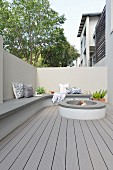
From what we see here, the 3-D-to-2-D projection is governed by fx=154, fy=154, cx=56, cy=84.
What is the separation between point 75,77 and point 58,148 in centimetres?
616

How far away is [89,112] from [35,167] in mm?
2270

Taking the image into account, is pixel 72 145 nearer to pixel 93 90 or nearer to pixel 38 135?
pixel 38 135

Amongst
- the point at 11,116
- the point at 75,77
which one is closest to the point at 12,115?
the point at 11,116

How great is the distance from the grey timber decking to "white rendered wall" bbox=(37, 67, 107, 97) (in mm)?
4943

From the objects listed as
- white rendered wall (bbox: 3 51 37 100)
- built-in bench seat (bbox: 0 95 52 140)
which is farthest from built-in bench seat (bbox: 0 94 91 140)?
white rendered wall (bbox: 3 51 37 100)

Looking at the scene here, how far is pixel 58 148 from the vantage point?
2021 millimetres

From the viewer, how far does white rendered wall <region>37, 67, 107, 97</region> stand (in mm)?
7773

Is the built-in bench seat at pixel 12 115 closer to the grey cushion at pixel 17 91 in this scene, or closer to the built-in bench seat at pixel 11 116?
the built-in bench seat at pixel 11 116

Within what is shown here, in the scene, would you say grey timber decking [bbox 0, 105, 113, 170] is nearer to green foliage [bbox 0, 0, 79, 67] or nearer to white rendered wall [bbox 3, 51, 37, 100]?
white rendered wall [bbox 3, 51, 37, 100]

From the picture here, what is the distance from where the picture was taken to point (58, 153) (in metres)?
1.88

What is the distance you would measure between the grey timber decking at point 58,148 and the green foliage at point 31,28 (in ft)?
35.8

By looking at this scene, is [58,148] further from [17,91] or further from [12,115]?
[17,91]

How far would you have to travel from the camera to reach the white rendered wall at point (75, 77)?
777 centimetres

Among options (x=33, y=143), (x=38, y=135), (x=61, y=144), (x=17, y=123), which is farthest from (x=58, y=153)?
(x=17, y=123)
